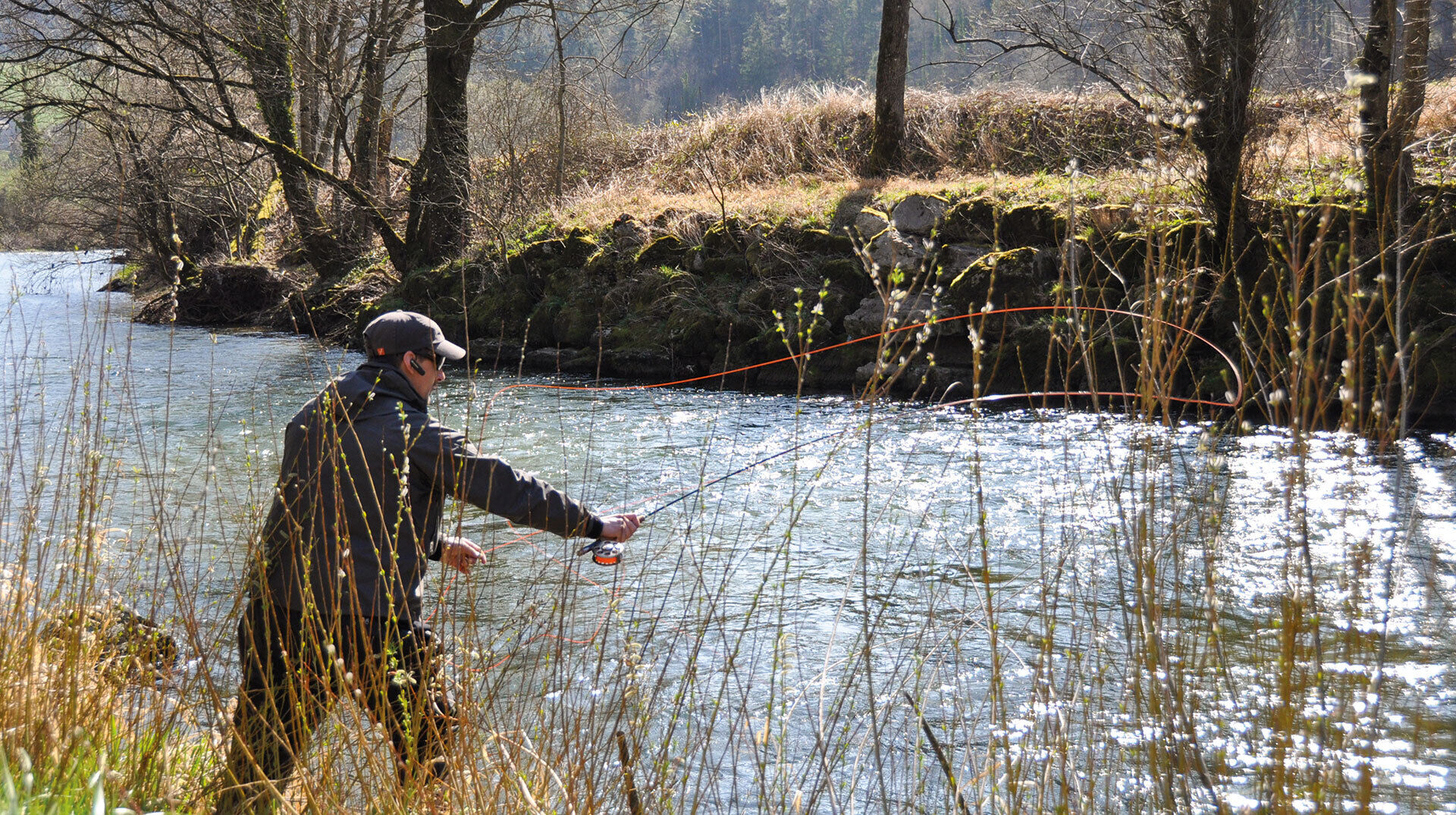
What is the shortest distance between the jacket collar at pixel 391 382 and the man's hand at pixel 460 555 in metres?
0.48

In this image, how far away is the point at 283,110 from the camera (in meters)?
17.5

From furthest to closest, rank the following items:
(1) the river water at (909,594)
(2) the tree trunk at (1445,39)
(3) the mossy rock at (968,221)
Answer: (3) the mossy rock at (968,221), (2) the tree trunk at (1445,39), (1) the river water at (909,594)

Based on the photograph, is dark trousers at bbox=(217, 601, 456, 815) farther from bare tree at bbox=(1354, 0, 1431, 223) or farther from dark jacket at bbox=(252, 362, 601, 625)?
bare tree at bbox=(1354, 0, 1431, 223)

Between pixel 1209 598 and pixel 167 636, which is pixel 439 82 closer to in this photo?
pixel 167 636

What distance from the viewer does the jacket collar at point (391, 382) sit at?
10.9 ft

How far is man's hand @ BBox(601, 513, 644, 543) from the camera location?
11.4ft

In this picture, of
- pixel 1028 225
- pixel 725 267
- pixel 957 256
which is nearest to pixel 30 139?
pixel 725 267

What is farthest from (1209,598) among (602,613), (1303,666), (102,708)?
(602,613)

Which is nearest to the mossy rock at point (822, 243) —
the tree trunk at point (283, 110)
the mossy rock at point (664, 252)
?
the mossy rock at point (664, 252)

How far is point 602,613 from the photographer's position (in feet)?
18.1

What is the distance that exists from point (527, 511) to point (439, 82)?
52.3 ft

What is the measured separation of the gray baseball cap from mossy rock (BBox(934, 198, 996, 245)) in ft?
33.8

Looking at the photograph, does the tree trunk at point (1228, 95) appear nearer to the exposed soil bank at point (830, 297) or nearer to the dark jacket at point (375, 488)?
the exposed soil bank at point (830, 297)

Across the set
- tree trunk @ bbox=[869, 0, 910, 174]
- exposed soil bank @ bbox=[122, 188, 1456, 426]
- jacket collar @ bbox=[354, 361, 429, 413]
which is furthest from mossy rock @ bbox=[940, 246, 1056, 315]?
jacket collar @ bbox=[354, 361, 429, 413]
